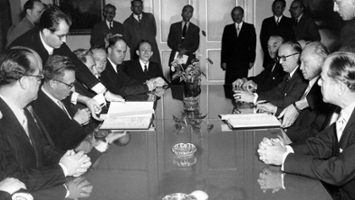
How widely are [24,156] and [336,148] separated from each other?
1.66 metres

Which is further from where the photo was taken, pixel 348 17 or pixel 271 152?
pixel 348 17

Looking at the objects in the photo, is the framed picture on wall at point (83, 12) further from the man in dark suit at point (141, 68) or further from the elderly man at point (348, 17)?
the elderly man at point (348, 17)

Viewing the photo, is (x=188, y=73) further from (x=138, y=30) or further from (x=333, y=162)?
(x=138, y=30)

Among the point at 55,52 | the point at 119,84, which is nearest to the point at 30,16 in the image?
the point at 119,84

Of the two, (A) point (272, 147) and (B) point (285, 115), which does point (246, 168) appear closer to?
(A) point (272, 147)

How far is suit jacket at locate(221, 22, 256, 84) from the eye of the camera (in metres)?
7.07

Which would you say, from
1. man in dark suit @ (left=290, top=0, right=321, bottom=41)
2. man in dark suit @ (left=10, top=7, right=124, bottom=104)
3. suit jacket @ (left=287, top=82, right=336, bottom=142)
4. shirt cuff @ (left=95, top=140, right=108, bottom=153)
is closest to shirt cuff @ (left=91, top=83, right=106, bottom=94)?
man in dark suit @ (left=10, top=7, right=124, bottom=104)

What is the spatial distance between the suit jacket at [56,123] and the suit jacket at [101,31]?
14.5 feet

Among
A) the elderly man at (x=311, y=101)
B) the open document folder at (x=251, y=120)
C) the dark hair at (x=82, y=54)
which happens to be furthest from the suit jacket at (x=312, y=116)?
the dark hair at (x=82, y=54)

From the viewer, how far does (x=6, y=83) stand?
7.16 ft

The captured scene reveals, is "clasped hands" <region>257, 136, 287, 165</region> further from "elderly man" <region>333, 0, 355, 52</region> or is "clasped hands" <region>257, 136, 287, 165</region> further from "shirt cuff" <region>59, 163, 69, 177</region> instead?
"elderly man" <region>333, 0, 355, 52</region>

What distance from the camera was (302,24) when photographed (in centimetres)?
692

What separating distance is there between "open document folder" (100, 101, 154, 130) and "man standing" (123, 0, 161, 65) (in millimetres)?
3800

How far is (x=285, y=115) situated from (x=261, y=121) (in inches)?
11.7
